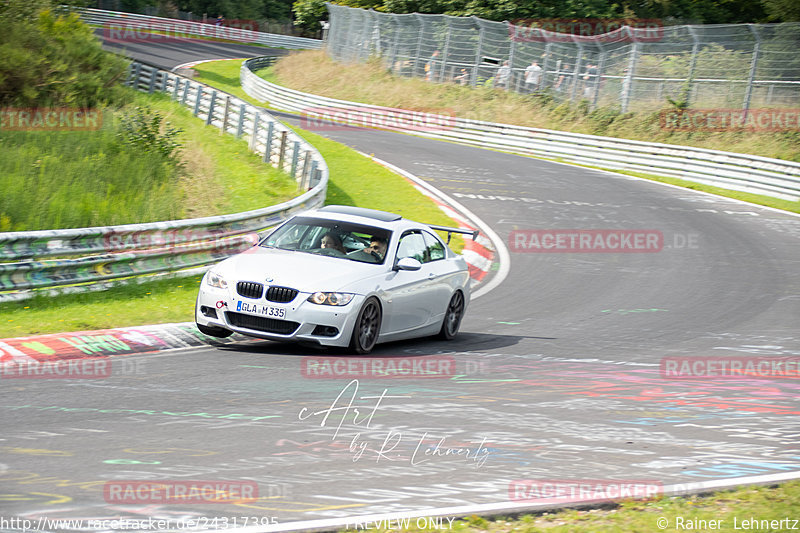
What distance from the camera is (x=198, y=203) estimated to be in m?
19.4

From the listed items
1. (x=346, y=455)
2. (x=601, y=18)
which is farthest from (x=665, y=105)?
(x=346, y=455)

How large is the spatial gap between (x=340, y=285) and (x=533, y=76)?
105ft

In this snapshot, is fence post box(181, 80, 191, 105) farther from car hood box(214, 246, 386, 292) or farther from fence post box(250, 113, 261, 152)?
car hood box(214, 246, 386, 292)

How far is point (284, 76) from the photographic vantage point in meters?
52.2

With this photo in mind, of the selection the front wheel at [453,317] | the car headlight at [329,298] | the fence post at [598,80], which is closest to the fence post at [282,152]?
the front wheel at [453,317]

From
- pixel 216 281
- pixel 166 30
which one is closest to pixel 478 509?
pixel 216 281

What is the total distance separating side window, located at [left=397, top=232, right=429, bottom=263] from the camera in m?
10.8

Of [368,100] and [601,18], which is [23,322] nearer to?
[368,100]

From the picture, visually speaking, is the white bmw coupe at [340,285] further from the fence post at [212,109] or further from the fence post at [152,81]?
the fence post at [152,81]

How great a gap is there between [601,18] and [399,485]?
46258 millimetres

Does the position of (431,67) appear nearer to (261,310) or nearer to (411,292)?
(411,292)

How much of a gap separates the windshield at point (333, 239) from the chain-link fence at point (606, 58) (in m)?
23.5

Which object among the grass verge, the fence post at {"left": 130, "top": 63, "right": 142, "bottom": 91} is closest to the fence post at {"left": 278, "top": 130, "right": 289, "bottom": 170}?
the grass verge

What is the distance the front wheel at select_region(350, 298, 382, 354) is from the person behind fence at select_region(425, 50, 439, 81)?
116 ft
